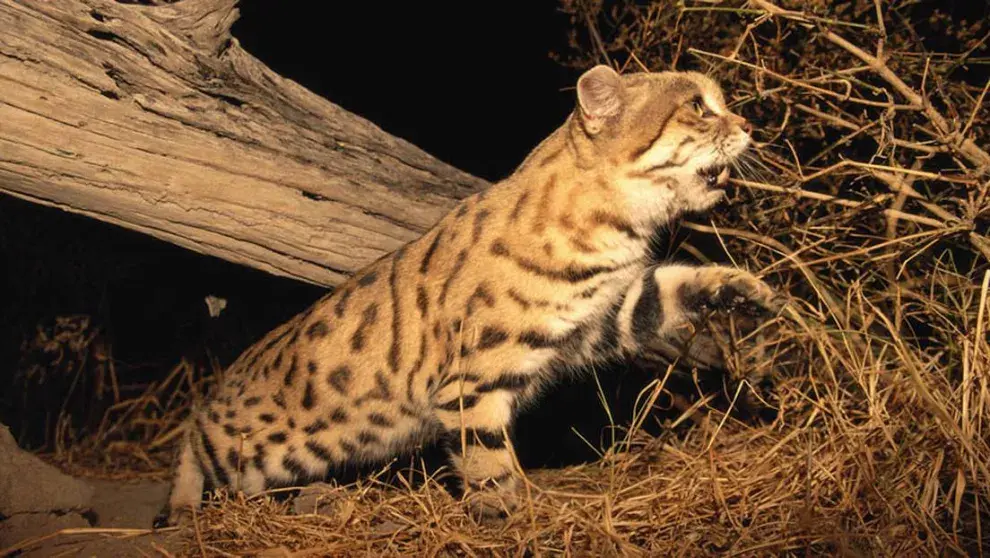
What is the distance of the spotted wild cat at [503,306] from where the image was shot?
171 inches

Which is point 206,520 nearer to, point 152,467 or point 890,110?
point 152,467

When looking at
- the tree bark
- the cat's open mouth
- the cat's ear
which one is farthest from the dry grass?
the tree bark

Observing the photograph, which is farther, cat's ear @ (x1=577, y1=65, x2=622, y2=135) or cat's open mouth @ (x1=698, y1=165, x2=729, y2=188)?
cat's open mouth @ (x1=698, y1=165, x2=729, y2=188)

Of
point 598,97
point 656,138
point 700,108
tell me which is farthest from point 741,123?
point 598,97

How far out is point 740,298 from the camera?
4.73 m

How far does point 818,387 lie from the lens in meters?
5.01

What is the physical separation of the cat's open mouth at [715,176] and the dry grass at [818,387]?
19 centimetres

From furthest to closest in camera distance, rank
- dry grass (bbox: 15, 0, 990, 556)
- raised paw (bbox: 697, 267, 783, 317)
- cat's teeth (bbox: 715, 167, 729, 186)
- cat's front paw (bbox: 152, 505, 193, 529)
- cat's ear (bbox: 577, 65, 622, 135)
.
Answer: cat's front paw (bbox: 152, 505, 193, 529), raised paw (bbox: 697, 267, 783, 317), cat's teeth (bbox: 715, 167, 729, 186), cat's ear (bbox: 577, 65, 622, 135), dry grass (bbox: 15, 0, 990, 556)

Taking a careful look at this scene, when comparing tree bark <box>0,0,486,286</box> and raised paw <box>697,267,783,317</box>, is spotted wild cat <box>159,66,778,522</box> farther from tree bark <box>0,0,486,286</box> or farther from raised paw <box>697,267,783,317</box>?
tree bark <box>0,0,486,286</box>

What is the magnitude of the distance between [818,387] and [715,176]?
4.22 feet

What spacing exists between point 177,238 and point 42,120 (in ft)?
2.52

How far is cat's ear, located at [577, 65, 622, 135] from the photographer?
4.19 meters

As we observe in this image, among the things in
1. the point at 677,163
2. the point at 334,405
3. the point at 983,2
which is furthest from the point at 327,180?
the point at 983,2

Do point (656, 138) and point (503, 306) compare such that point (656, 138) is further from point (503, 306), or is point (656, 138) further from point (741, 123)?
point (503, 306)
